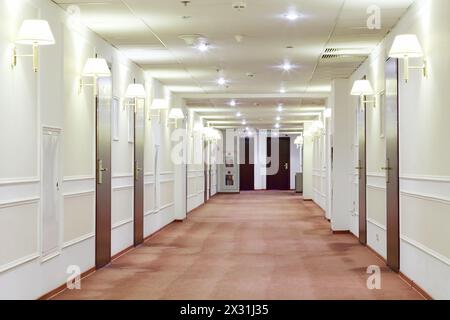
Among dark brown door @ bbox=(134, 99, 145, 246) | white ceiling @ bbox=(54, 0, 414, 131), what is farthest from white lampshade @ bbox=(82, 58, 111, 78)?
dark brown door @ bbox=(134, 99, 145, 246)

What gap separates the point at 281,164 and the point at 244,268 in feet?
88.7

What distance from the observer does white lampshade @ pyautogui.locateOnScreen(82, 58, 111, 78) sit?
761 cm

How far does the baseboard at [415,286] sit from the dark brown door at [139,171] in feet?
15.7

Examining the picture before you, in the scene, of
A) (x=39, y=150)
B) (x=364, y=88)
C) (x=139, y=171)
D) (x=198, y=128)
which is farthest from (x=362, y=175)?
(x=198, y=128)

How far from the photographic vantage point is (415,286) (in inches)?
277

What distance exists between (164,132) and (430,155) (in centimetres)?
836

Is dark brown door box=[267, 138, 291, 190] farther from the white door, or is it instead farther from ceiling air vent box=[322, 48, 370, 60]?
the white door

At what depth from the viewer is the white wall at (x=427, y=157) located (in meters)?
5.85

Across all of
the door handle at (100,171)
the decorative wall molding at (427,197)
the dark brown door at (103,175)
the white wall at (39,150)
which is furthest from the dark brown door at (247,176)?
the decorative wall molding at (427,197)

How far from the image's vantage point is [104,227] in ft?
29.2

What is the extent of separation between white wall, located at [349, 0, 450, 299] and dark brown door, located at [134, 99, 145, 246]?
14.9ft

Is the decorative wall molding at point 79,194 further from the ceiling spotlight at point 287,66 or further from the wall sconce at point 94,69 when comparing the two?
the ceiling spotlight at point 287,66

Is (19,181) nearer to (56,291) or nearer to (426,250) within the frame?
(56,291)
